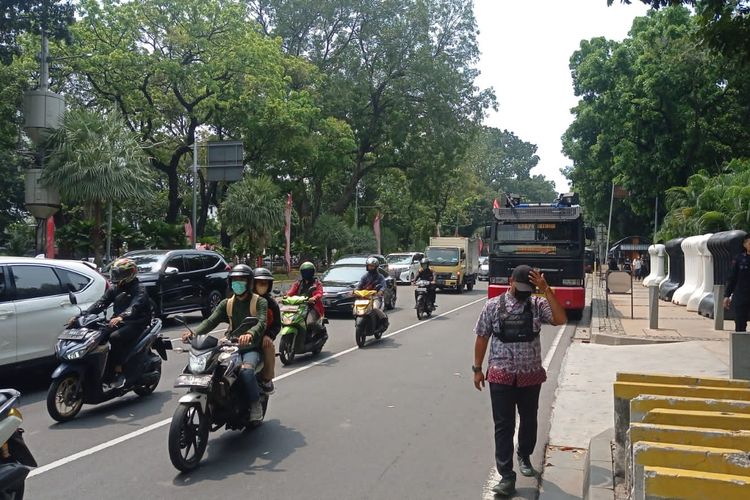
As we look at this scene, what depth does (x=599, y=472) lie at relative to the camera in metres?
5.07

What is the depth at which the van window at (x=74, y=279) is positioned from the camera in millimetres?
9312

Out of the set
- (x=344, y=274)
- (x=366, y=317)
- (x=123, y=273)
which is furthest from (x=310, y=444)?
(x=344, y=274)

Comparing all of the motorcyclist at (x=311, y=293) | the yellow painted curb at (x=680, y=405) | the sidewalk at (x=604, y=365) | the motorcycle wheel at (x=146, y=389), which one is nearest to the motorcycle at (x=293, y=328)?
the motorcyclist at (x=311, y=293)

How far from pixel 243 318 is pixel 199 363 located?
102cm

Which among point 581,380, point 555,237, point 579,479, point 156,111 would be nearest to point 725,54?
point 581,380

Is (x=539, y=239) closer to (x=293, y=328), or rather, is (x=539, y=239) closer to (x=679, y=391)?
(x=293, y=328)

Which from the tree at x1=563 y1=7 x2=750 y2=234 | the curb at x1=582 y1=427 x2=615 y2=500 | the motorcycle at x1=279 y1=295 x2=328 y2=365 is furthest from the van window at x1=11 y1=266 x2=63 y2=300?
the tree at x1=563 y1=7 x2=750 y2=234

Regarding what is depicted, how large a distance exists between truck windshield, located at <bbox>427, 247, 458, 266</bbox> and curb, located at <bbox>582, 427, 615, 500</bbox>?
2400 cm

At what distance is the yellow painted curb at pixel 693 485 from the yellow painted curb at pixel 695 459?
19 centimetres

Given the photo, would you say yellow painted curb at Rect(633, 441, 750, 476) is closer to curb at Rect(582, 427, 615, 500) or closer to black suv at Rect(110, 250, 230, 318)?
curb at Rect(582, 427, 615, 500)

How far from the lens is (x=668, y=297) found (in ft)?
80.2

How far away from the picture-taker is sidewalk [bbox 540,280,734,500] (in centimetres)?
589

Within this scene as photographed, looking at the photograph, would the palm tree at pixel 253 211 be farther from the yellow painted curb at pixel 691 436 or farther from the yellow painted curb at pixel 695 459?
the yellow painted curb at pixel 695 459

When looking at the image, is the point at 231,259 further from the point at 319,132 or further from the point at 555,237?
the point at 555,237
